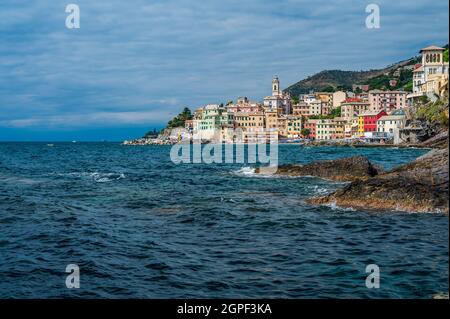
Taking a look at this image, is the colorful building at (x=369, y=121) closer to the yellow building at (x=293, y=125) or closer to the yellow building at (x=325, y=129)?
the yellow building at (x=325, y=129)

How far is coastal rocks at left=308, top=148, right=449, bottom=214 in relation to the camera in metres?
21.2

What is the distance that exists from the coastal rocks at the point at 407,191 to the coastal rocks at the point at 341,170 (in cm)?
1037

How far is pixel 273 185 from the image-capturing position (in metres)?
34.7

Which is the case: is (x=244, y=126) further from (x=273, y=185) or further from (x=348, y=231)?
(x=348, y=231)

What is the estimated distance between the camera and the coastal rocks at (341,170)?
1405 inches

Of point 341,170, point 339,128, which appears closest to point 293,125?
point 339,128

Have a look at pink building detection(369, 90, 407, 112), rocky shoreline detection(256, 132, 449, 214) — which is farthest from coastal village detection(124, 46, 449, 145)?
rocky shoreline detection(256, 132, 449, 214)

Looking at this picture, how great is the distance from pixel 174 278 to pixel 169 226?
7222mm

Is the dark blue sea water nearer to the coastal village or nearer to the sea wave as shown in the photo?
the sea wave

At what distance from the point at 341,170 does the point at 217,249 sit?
24209 mm

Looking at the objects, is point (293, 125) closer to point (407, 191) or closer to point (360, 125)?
point (360, 125)

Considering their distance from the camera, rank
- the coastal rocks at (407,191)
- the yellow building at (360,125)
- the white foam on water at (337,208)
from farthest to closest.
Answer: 1. the yellow building at (360,125)
2. the white foam on water at (337,208)
3. the coastal rocks at (407,191)

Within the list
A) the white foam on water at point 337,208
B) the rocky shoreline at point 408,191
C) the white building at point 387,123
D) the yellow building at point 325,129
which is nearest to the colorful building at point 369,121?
the white building at point 387,123
